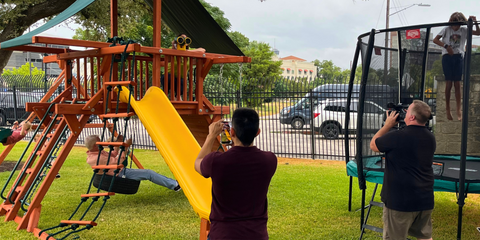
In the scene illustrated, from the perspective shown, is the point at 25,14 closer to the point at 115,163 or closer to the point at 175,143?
the point at 115,163

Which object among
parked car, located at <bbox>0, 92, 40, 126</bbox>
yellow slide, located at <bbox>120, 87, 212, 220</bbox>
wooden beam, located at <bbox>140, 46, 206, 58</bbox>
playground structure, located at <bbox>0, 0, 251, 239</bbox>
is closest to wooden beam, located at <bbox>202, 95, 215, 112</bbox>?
playground structure, located at <bbox>0, 0, 251, 239</bbox>

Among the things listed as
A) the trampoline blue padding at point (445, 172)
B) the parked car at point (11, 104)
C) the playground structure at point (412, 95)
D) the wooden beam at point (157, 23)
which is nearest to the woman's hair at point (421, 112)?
the playground structure at point (412, 95)

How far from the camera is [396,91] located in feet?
17.1

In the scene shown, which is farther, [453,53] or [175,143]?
[175,143]

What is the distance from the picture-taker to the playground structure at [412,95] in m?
4.31

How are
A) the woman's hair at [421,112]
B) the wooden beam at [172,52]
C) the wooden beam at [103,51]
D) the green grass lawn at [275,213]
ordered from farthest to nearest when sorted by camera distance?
1. the wooden beam at [172,52]
2. the green grass lawn at [275,213]
3. the wooden beam at [103,51]
4. the woman's hair at [421,112]

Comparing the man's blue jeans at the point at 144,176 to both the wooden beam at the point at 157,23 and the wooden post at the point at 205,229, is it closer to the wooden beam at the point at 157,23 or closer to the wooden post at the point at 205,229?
the wooden beam at the point at 157,23

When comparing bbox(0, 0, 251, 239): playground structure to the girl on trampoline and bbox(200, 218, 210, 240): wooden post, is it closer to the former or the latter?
bbox(200, 218, 210, 240): wooden post

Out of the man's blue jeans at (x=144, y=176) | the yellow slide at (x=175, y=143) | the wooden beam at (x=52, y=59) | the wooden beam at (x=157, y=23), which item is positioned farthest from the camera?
the wooden beam at (x=52, y=59)

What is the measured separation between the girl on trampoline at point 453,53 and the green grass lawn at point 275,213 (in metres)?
1.81

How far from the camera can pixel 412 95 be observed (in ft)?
17.3

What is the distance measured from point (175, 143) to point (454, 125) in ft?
10.8

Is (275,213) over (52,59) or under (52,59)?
under

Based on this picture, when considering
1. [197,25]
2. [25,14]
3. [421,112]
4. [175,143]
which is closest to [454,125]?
[421,112]
